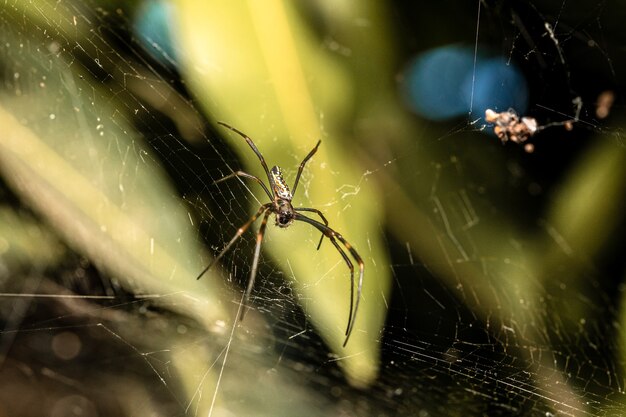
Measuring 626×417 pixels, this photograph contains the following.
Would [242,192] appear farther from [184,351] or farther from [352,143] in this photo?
[184,351]

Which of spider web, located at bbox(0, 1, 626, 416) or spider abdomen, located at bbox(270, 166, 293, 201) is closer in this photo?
spider web, located at bbox(0, 1, 626, 416)

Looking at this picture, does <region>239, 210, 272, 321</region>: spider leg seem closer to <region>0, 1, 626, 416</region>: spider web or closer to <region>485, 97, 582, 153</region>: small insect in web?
<region>0, 1, 626, 416</region>: spider web

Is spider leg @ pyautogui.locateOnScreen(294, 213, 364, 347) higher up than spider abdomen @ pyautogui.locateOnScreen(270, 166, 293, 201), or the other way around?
spider abdomen @ pyautogui.locateOnScreen(270, 166, 293, 201)

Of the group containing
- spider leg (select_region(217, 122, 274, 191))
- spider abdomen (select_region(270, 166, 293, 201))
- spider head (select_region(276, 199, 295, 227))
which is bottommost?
spider head (select_region(276, 199, 295, 227))

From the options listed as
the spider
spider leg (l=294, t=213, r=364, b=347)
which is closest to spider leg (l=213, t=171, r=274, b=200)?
the spider

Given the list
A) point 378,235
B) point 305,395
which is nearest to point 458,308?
point 378,235

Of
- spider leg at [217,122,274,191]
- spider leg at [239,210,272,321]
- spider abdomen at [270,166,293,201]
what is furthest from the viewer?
spider abdomen at [270,166,293,201]
